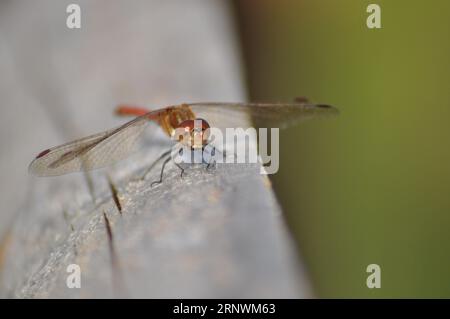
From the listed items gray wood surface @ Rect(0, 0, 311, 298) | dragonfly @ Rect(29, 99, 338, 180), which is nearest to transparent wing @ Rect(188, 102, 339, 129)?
dragonfly @ Rect(29, 99, 338, 180)

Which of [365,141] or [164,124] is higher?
[164,124]

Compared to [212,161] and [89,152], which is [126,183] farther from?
[89,152]

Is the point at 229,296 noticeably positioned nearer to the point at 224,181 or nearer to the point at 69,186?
the point at 224,181

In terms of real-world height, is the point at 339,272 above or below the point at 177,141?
below

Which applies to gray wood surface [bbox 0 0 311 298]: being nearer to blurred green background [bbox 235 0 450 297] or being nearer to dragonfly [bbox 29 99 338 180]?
dragonfly [bbox 29 99 338 180]

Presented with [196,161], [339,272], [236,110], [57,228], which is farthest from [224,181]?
[236,110]

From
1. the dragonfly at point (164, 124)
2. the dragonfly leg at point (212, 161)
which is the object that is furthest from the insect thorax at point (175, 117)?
the dragonfly leg at point (212, 161)

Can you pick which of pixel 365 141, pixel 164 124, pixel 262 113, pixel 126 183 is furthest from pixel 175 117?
pixel 365 141

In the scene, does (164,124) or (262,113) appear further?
(262,113)
